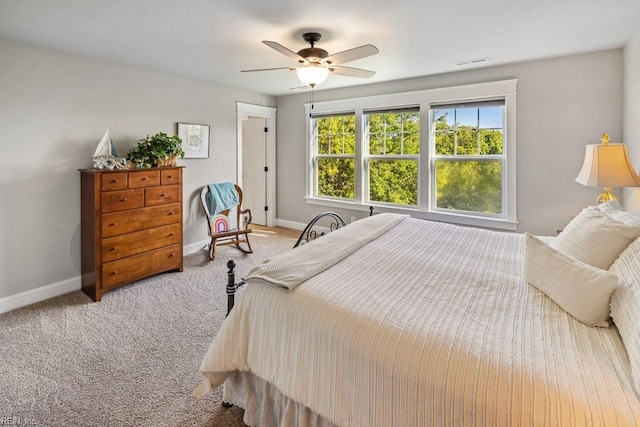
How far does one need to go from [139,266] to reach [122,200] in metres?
0.72

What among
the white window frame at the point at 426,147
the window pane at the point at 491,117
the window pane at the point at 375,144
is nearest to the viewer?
the white window frame at the point at 426,147

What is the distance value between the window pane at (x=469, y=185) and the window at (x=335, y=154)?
1.45 meters

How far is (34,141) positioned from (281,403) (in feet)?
11.1

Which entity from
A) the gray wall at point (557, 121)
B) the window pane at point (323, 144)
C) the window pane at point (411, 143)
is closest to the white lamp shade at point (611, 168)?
the gray wall at point (557, 121)

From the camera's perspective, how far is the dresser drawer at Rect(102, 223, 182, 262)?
327 cm

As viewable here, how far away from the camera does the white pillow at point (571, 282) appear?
122 centimetres

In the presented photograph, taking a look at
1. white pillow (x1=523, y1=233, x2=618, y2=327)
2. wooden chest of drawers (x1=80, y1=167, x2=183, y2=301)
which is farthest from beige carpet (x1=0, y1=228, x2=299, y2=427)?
white pillow (x1=523, y1=233, x2=618, y2=327)

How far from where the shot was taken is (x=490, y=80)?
392cm

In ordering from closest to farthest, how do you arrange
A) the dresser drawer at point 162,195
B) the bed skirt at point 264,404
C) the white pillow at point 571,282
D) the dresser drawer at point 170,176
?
the white pillow at point 571,282
the bed skirt at point 264,404
the dresser drawer at point 162,195
the dresser drawer at point 170,176

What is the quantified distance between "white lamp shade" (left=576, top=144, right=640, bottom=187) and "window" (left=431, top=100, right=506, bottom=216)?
4.46 feet

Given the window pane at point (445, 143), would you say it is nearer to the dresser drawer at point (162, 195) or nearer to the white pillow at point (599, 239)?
the white pillow at point (599, 239)

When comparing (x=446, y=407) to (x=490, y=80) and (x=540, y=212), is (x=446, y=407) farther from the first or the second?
(x=490, y=80)

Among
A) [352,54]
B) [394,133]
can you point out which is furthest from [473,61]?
[352,54]

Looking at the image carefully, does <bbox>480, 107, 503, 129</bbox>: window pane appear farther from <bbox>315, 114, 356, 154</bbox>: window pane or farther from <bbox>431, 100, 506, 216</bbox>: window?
<bbox>315, 114, 356, 154</bbox>: window pane
